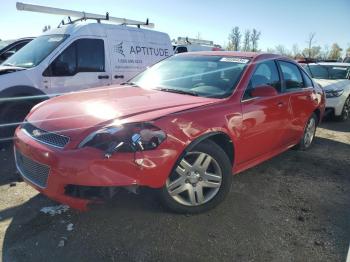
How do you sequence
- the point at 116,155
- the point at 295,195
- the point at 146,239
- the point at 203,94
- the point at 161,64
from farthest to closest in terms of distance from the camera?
the point at 161,64 < the point at 295,195 < the point at 203,94 < the point at 146,239 < the point at 116,155

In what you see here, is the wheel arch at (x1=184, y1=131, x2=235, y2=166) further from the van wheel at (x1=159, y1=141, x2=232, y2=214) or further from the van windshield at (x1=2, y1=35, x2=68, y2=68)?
the van windshield at (x1=2, y1=35, x2=68, y2=68)

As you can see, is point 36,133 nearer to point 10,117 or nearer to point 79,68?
point 10,117

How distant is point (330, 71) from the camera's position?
10.0 meters

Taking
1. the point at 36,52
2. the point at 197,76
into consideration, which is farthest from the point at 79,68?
the point at 197,76

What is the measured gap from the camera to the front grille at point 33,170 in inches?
116

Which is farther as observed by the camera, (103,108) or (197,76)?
(197,76)

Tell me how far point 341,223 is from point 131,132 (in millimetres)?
2254

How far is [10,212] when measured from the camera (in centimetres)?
341

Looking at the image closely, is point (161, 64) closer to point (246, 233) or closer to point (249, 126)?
point (249, 126)

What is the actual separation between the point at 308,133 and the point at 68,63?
4.28 m

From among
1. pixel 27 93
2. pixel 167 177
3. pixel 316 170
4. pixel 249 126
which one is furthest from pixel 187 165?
pixel 27 93

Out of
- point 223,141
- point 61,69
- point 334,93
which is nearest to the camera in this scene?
point 223,141

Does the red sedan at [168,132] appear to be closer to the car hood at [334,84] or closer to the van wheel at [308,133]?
the van wheel at [308,133]

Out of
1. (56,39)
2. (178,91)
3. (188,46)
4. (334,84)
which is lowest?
Result: (334,84)
